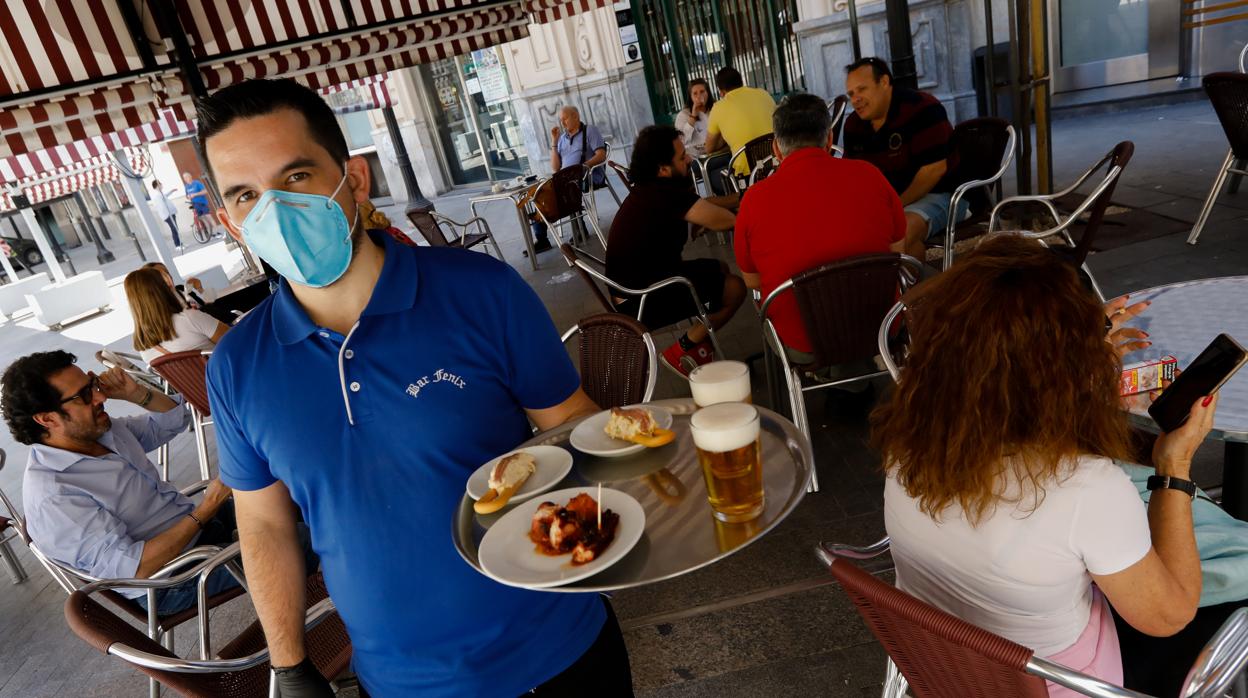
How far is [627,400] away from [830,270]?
0.84 m

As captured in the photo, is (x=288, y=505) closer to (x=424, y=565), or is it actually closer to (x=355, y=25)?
(x=424, y=565)

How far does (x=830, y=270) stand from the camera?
2.60 meters

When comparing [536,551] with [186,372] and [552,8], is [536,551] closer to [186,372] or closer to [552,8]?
[186,372]

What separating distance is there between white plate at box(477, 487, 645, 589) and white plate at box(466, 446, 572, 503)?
3 cm

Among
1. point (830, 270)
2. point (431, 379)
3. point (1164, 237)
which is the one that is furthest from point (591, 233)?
point (431, 379)

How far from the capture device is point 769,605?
2535 millimetres

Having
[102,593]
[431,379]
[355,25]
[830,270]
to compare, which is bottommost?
[102,593]

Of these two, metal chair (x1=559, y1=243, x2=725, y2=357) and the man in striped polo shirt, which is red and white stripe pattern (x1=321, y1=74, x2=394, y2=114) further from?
the man in striped polo shirt

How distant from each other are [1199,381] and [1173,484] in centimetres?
20

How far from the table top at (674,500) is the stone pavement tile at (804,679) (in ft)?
3.58

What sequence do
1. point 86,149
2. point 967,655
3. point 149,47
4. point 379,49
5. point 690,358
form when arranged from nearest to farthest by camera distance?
point 967,655 < point 149,47 < point 690,358 < point 379,49 < point 86,149

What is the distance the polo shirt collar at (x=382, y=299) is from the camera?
1.32 m

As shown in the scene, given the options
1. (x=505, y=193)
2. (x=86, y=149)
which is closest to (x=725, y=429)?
(x=505, y=193)

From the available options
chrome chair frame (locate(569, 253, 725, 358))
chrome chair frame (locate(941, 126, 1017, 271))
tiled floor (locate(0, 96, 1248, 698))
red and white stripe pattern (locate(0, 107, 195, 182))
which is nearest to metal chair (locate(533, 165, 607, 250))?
tiled floor (locate(0, 96, 1248, 698))
